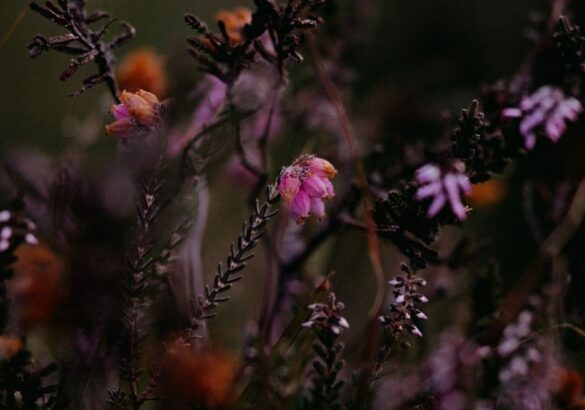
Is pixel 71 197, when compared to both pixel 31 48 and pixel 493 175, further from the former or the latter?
pixel 493 175

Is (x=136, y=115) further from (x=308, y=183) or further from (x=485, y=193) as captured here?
(x=485, y=193)

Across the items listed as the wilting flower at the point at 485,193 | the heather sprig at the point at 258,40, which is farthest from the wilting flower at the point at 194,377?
the wilting flower at the point at 485,193

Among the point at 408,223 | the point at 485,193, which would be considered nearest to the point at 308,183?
the point at 408,223

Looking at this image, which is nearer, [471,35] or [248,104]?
[248,104]

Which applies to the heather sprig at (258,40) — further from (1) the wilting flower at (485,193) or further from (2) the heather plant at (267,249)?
(1) the wilting flower at (485,193)

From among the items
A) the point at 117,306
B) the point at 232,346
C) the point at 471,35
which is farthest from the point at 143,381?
the point at 471,35

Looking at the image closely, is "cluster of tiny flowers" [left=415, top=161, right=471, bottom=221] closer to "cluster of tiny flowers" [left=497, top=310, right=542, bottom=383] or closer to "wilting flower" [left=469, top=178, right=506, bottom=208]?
"cluster of tiny flowers" [left=497, top=310, right=542, bottom=383]

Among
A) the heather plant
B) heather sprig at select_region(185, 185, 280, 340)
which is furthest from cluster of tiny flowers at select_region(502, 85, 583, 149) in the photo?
heather sprig at select_region(185, 185, 280, 340)
